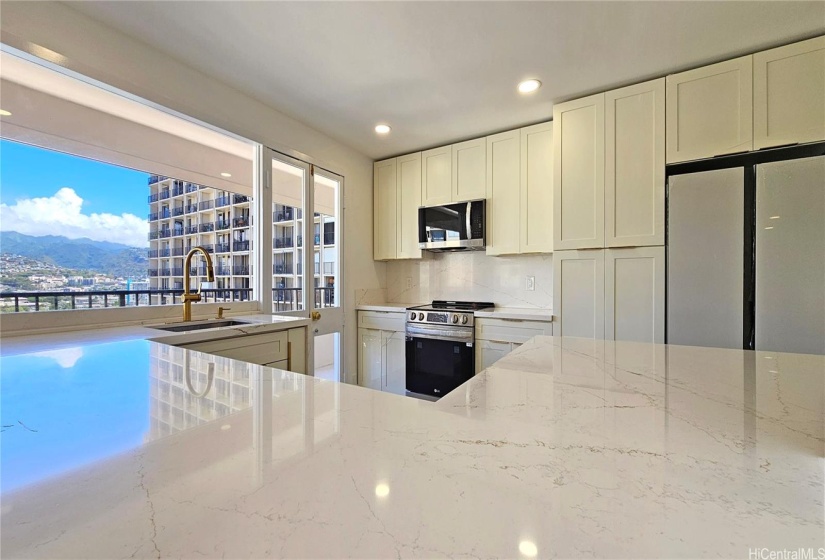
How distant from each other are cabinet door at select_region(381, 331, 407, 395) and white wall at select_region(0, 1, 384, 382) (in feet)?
1.19

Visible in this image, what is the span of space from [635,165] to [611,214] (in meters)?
0.34

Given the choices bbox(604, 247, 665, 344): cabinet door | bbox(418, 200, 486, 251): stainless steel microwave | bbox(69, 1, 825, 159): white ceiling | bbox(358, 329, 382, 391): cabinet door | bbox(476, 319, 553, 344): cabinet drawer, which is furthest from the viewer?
bbox(358, 329, 382, 391): cabinet door

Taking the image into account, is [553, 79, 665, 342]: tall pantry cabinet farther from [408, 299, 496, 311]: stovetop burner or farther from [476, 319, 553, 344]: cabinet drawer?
[408, 299, 496, 311]: stovetop burner

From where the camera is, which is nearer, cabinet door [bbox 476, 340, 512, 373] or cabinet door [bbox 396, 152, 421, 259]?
cabinet door [bbox 476, 340, 512, 373]

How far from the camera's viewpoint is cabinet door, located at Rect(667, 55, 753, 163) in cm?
192

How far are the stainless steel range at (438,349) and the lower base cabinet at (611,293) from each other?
2.39ft

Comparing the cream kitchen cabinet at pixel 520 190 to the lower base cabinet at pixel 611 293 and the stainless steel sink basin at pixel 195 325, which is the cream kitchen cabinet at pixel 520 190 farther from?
the stainless steel sink basin at pixel 195 325

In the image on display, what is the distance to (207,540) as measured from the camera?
1.07 ft

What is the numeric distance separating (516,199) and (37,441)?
293 centimetres

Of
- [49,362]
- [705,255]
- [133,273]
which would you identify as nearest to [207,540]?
[49,362]

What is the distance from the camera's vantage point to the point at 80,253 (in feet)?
6.35

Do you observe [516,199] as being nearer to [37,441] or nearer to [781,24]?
[781,24]

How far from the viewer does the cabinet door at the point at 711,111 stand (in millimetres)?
1923

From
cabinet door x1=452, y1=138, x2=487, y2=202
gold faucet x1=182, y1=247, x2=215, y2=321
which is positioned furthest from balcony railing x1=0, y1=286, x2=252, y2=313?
cabinet door x1=452, y1=138, x2=487, y2=202
